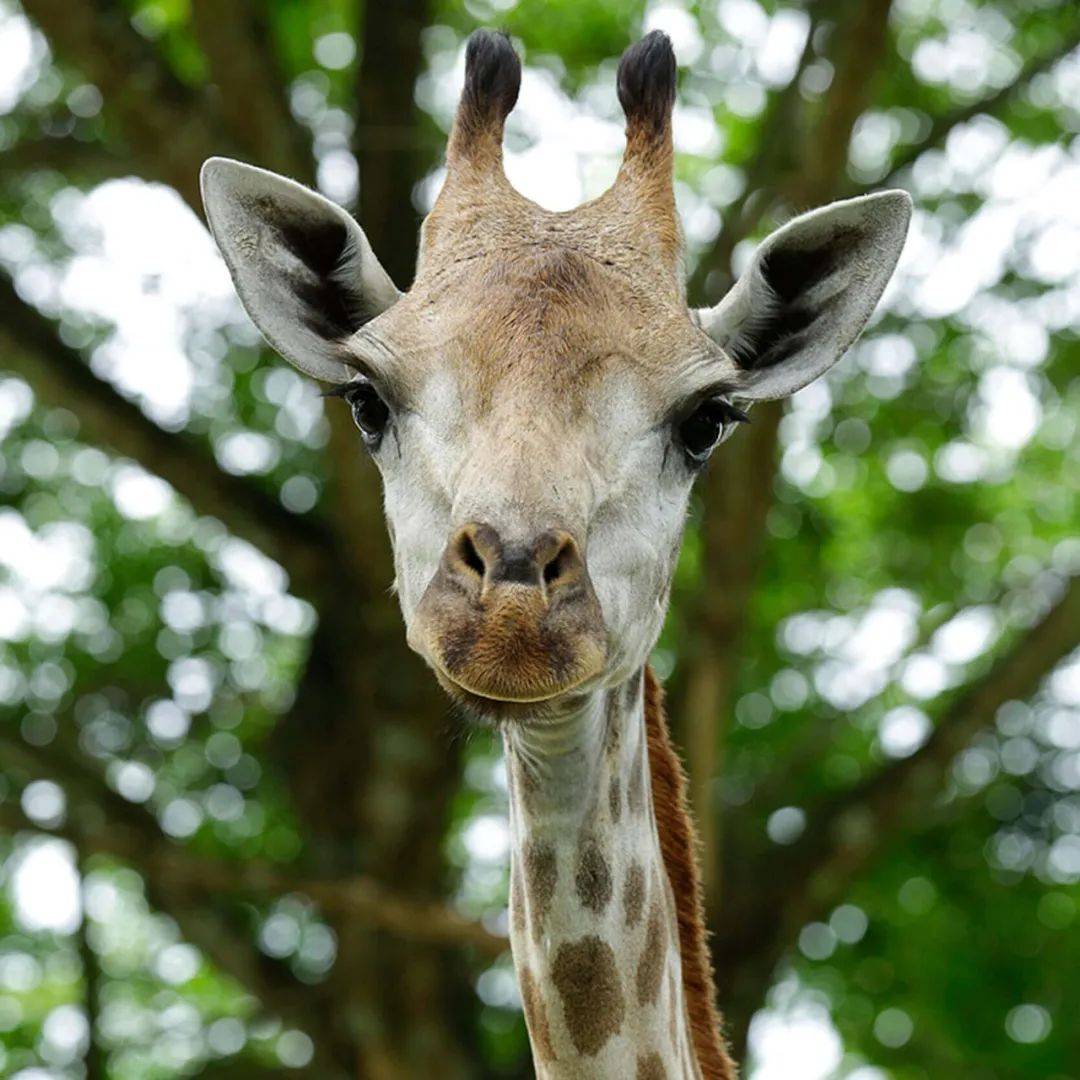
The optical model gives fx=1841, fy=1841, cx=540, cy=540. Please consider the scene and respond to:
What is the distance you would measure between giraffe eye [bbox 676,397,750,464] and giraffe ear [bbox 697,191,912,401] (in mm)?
257

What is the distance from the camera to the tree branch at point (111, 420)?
14891mm

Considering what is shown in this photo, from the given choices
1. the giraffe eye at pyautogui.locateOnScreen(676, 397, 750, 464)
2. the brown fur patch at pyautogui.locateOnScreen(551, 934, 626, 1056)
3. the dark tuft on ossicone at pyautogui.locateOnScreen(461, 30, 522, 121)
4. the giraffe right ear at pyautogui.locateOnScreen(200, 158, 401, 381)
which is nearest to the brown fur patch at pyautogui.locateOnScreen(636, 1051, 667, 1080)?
the brown fur patch at pyautogui.locateOnScreen(551, 934, 626, 1056)

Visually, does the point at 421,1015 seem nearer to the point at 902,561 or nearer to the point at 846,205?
the point at 902,561

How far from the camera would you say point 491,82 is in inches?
248

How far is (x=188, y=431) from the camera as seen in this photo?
17.5 m

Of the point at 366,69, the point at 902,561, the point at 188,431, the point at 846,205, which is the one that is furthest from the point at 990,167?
the point at 846,205

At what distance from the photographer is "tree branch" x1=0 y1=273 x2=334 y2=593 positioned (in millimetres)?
14891

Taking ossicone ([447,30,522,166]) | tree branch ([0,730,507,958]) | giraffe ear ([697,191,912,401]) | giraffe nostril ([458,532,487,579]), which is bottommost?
tree branch ([0,730,507,958])

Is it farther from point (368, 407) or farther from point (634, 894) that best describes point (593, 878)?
point (368, 407)

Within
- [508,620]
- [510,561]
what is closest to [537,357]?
[510,561]

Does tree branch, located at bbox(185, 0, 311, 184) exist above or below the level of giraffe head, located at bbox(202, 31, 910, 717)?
above

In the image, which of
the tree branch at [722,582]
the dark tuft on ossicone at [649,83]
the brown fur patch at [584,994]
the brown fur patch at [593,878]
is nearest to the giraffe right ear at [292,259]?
the dark tuft on ossicone at [649,83]

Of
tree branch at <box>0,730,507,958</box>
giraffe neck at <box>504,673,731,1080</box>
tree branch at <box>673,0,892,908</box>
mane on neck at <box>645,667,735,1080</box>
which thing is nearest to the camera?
giraffe neck at <box>504,673,731,1080</box>

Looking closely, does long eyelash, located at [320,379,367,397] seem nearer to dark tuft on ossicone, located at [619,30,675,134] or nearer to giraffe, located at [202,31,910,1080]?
giraffe, located at [202,31,910,1080]
